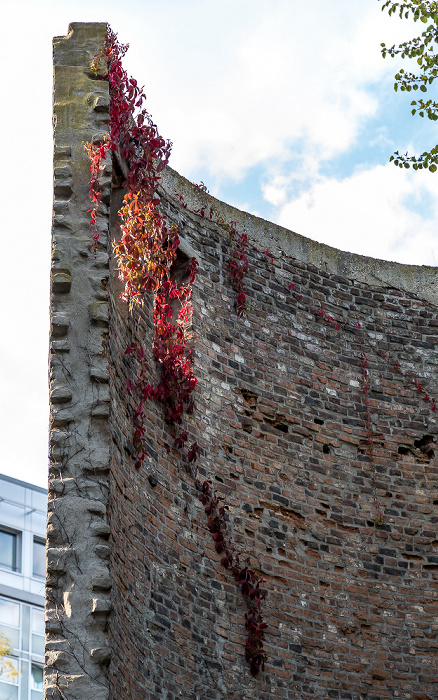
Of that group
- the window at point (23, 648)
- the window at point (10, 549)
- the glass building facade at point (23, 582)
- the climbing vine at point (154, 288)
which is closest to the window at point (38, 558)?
the glass building facade at point (23, 582)

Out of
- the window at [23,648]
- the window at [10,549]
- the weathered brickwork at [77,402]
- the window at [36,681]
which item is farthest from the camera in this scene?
the window at [10,549]

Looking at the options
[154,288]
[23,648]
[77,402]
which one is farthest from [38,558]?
[77,402]

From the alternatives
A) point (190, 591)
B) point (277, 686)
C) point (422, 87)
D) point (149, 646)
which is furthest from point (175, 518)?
point (422, 87)

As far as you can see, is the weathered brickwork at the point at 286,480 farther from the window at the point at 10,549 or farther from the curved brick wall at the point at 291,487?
the window at the point at 10,549

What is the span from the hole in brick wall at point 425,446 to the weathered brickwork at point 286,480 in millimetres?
15

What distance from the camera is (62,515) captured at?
233 inches

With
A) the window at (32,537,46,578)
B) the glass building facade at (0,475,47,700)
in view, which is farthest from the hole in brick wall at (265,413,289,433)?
the window at (32,537,46,578)

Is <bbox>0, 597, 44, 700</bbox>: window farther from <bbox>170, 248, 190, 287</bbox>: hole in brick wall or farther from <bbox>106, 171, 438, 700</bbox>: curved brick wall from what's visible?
<bbox>170, 248, 190, 287</bbox>: hole in brick wall

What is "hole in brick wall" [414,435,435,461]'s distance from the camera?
9.42m

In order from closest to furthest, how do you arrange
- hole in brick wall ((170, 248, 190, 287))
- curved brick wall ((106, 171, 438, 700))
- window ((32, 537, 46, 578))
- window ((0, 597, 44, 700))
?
curved brick wall ((106, 171, 438, 700))
hole in brick wall ((170, 248, 190, 287))
window ((0, 597, 44, 700))
window ((32, 537, 46, 578))

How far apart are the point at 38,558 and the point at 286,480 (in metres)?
25.3

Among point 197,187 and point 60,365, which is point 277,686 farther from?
point 197,187

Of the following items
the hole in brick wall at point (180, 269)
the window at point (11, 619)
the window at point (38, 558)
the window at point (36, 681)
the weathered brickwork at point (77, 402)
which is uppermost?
the window at point (38, 558)

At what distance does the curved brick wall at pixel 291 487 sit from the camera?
712 centimetres
